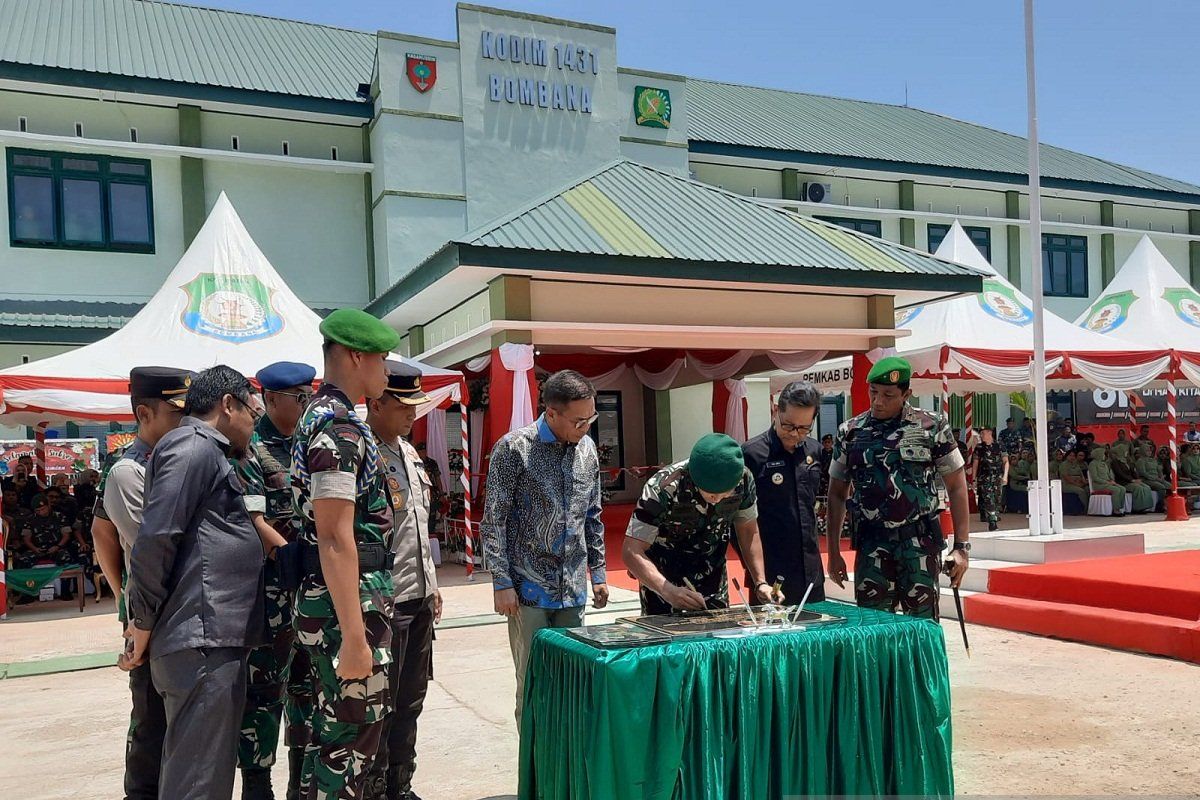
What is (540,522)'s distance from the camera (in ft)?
12.4

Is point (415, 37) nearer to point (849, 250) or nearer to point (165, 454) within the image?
point (849, 250)

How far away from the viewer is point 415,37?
16.1m

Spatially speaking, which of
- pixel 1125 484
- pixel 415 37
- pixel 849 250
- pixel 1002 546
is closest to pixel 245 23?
pixel 415 37

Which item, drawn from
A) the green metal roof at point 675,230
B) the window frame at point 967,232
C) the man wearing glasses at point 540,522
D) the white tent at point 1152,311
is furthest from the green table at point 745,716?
the window frame at point 967,232

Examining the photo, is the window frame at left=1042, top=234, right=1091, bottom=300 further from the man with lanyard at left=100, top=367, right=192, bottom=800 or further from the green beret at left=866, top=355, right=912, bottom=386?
the man with lanyard at left=100, top=367, right=192, bottom=800

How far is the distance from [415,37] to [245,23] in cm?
608

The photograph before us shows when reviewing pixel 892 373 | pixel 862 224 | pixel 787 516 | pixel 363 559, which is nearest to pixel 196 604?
pixel 363 559

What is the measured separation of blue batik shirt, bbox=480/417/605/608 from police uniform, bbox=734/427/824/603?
113 cm

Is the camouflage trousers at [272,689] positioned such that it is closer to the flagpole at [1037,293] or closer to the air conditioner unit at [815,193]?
the flagpole at [1037,293]

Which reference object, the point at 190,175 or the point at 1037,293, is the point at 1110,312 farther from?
the point at 190,175

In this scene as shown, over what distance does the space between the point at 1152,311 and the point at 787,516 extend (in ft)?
46.9

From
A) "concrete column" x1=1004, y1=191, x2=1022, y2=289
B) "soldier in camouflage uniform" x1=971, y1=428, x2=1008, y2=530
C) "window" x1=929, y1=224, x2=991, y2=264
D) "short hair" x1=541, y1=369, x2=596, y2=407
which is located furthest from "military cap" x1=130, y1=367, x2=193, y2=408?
"concrete column" x1=1004, y1=191, x2=1022, y2=289

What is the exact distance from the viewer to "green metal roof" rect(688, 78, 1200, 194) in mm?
21250

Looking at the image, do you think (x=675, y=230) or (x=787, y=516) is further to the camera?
(x=675, y=230)
